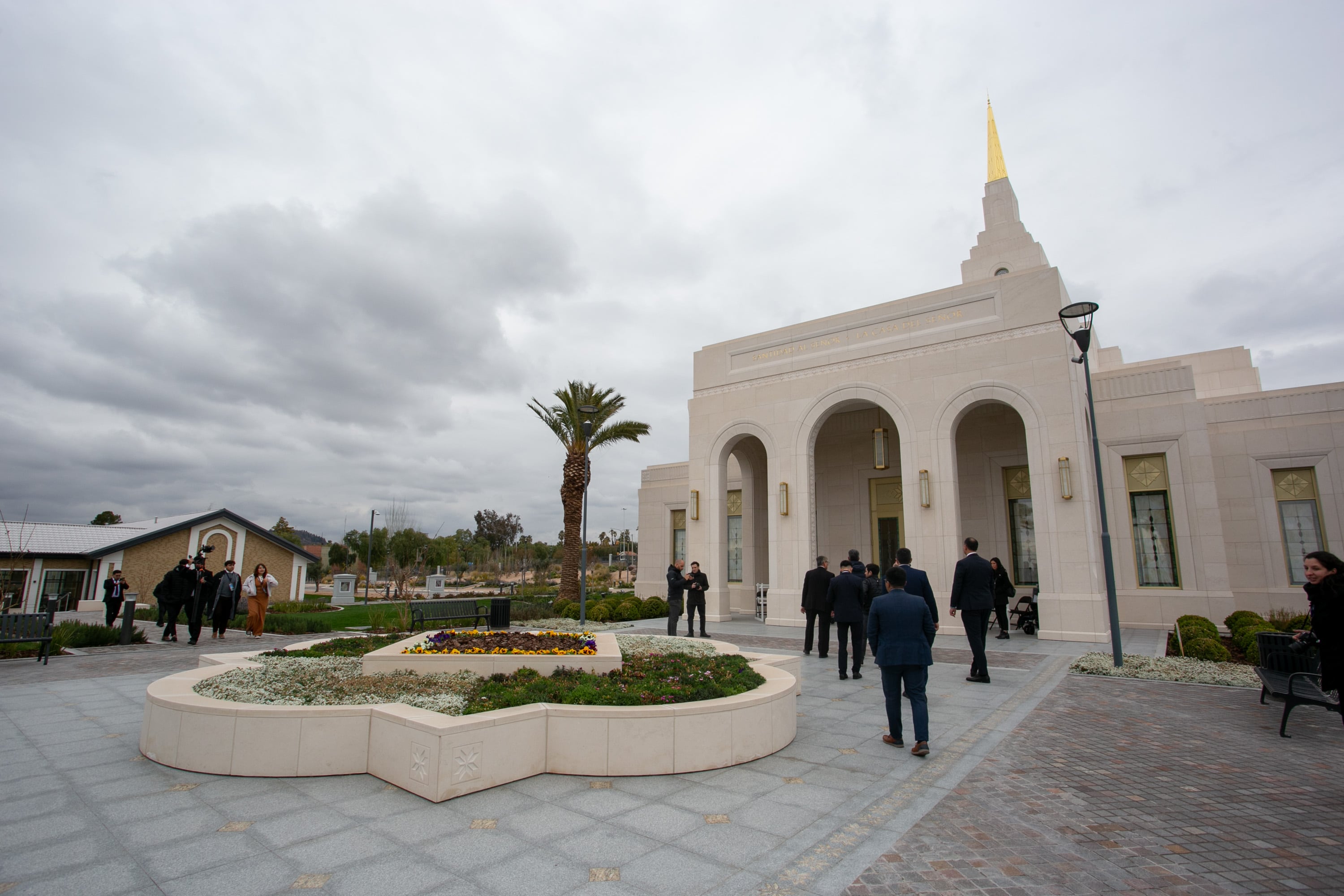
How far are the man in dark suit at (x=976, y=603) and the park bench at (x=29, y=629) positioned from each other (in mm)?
14124

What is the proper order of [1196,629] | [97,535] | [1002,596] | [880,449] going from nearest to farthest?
[1196,629]
[1002,596]
[880,449]
[97,535]

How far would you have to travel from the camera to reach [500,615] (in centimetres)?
1485

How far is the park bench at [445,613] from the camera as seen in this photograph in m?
13.9

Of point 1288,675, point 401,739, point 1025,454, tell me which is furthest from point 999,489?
point 401,739

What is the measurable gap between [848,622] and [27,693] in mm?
10769

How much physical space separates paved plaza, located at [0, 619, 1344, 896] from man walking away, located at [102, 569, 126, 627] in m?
10.6

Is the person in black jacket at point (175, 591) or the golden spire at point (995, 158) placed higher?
the golden spire at point (995, 158)

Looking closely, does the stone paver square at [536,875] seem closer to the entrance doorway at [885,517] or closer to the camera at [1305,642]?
the camera at [1305,642]

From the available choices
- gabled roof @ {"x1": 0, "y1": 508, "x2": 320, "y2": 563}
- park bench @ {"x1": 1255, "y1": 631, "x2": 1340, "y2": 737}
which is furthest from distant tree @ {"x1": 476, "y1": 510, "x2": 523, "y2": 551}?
park bench @ {"x1": 1255, "y1": 631, "x2": 1340, "y2": 737}

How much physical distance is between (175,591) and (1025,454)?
20363 mm

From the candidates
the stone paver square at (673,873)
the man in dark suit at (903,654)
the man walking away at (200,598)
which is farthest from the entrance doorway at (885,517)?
the man walking away at (200,598)

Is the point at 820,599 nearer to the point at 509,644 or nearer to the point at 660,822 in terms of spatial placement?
the point at 509,644

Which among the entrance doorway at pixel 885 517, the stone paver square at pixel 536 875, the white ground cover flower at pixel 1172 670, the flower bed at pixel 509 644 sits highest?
the entrance doorway at pixel 885 517

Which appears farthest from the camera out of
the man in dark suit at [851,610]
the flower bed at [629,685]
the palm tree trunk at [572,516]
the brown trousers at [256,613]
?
the palm tree trunk at [572,516]
